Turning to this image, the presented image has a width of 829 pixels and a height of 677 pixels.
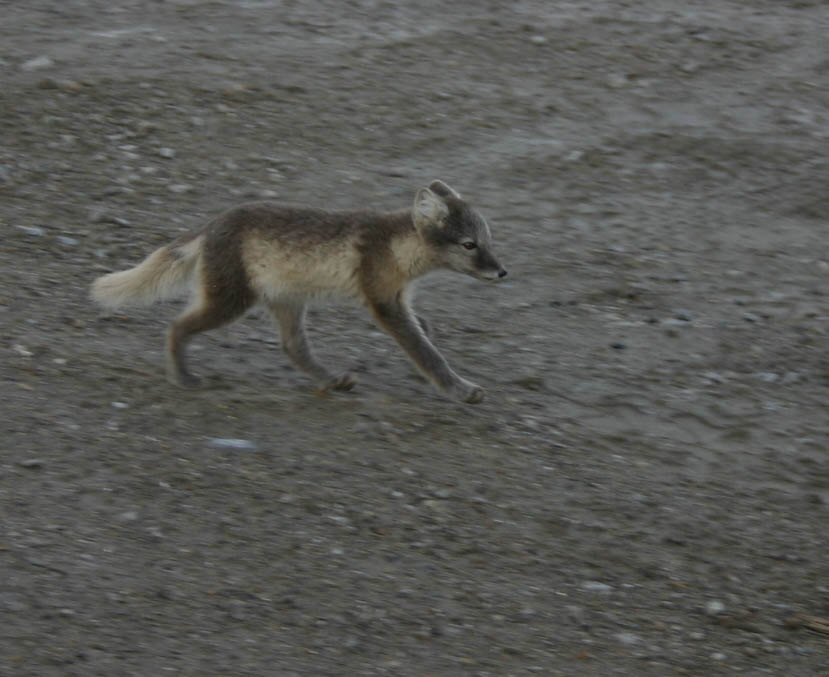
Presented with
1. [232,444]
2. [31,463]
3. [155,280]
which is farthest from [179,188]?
[31,463]

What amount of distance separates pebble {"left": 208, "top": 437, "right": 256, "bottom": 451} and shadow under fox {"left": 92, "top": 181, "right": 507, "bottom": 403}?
0.62m

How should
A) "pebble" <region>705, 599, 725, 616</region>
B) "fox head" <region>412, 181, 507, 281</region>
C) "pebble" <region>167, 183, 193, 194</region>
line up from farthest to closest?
"pebble" <region>167, 183, 193, 194</region>
"fox head" <region>412, 181, 507, 281</region>
"pebble" <region>705, 599, 725, 616</region>

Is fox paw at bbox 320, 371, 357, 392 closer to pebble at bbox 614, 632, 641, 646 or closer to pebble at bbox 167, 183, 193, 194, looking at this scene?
pebble at bbox 614, 632, 641, 646

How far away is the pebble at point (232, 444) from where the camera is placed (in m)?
5.83

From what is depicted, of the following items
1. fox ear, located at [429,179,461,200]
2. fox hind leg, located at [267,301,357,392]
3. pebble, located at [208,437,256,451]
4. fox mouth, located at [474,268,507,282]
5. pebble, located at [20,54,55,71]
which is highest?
fox ear, located at [429,179,461,200]

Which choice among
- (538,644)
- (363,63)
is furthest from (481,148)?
→ (538,644)

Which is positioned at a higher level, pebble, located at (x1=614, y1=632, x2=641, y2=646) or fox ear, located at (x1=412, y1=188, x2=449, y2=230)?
fox ear, located at (x1=412, y1=188, x2=449, y2=230)

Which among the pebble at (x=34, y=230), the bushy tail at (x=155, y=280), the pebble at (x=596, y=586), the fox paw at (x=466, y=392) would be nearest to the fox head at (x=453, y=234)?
the fox paw at (x=466, y=392)

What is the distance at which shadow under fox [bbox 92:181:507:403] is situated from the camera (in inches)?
249

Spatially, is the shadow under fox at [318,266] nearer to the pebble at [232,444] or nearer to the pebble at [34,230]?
the pebble at [232,444]

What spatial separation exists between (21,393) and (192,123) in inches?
159

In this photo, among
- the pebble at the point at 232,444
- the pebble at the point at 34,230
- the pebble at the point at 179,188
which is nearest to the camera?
the pebble at the point at 232,444

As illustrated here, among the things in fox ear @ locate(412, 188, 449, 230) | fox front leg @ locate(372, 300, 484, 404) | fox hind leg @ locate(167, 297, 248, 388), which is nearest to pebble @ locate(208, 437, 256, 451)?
fox hind leg @ locate(167, 297, 248, 388)

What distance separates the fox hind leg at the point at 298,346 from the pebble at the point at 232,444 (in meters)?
0.81
